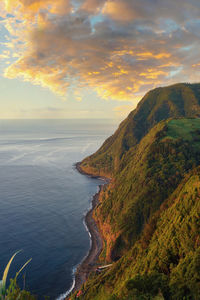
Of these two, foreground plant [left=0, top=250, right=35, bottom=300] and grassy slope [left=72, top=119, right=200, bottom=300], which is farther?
grassy slope [left=72, top=119, right=200, bottom=300]

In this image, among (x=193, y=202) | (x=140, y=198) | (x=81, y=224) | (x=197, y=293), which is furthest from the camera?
(x=81, y=224)

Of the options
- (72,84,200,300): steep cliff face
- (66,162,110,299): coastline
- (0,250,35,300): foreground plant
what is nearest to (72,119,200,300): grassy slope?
(72,84,200,300): steep cliff face

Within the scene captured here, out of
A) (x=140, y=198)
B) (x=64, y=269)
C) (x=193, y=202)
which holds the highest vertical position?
(x=193, y=202)

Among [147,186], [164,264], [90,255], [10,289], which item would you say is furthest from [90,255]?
[10,289]

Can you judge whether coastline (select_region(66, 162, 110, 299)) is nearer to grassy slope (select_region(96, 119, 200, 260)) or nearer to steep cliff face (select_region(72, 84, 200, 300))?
steep cliff face (select_region(72, 84, 200, 300))

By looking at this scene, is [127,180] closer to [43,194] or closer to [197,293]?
[43,194]

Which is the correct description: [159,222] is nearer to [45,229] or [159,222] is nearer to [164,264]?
[164,264]

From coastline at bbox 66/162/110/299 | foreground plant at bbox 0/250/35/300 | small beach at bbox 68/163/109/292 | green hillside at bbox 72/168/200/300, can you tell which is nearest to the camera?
foreground plant at bbox 0/250/35/300

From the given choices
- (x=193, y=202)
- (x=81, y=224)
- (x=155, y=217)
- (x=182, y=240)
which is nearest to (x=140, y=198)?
(x=155, y=217)
